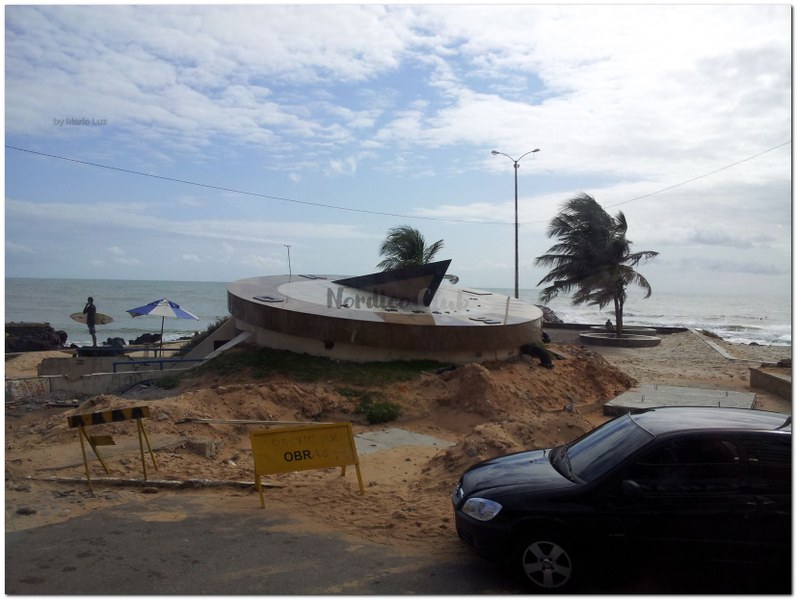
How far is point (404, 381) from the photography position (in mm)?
13508

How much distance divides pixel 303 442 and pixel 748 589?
4472mm

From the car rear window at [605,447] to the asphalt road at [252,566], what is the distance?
2.24 ft

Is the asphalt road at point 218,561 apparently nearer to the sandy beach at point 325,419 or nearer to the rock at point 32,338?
the sandy beach at point 325,419

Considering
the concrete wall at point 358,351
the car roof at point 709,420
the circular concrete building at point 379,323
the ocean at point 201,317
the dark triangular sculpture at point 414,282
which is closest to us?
the car roof at point 709,420

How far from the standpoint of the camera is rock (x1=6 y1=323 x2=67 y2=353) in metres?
32.5

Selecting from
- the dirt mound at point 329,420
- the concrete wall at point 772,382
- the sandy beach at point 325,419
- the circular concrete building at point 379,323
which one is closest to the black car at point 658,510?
the sandy beach at point 325,419

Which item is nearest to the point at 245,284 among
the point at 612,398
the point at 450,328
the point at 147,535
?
the point at 450,328

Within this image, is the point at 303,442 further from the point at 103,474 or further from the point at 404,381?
the point at 404,381

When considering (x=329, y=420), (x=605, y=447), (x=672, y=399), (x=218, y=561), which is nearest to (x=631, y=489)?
(x=605, y=447)

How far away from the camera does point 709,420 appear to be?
5320 mm

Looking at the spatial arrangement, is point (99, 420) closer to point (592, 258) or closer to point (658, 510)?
point (658, 510)

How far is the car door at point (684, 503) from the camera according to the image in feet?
15.6

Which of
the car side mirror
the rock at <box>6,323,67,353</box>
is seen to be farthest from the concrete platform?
the rock at <box>6,323,67,353</box>

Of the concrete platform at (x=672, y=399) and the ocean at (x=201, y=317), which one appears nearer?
the concrete platform at (x=672, y=399)
